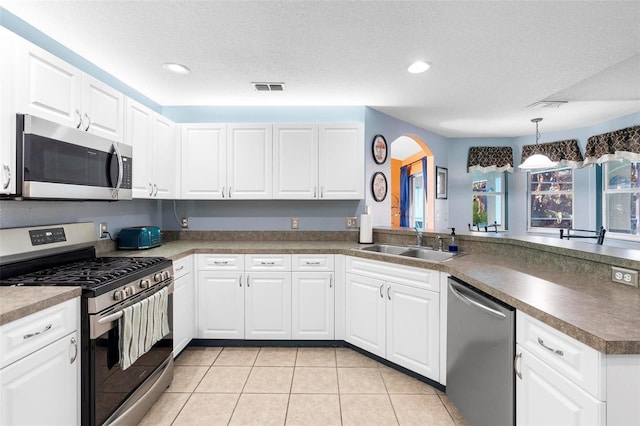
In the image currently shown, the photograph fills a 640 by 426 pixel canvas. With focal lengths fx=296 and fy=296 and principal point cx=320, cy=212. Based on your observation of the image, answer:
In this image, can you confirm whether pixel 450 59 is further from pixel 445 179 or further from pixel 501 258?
pixel 445 179

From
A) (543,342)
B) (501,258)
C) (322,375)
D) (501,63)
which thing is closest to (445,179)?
(501,63)

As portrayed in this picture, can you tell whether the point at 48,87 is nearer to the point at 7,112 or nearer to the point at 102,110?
the point at 7,112

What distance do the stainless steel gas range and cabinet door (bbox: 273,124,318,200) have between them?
132cm

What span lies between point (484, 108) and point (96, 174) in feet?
12.6

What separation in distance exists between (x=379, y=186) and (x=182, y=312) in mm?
2380

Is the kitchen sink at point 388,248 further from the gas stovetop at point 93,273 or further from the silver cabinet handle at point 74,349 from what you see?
the silver cabinet handle at point 74,349

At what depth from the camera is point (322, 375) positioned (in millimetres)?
2273

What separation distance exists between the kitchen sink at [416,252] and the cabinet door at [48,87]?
2295 mm

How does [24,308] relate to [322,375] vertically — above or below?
above

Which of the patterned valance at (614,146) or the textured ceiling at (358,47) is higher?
the textured ceiling at (358,47)

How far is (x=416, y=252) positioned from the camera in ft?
8.82

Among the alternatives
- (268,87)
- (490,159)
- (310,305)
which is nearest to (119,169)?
(268,87)

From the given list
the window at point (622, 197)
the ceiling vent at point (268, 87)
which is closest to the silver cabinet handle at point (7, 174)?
the ceiling vent at point (268, 87)

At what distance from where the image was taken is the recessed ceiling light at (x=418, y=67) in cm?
233
